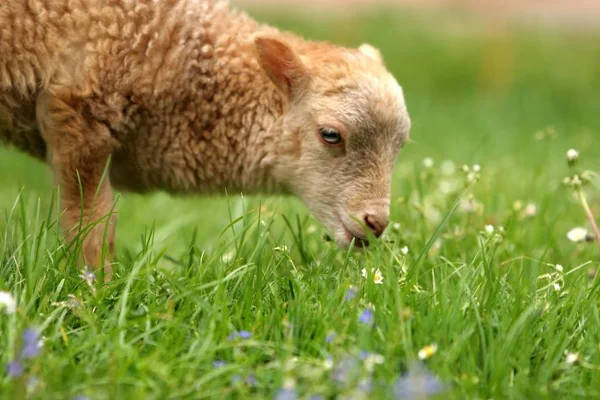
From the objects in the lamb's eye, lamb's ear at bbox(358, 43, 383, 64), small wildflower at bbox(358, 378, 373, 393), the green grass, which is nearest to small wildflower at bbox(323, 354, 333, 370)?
the green grass

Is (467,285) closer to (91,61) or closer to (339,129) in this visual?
(339,129)

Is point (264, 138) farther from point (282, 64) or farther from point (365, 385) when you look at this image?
point (365, 385)

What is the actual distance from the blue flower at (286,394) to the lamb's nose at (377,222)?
1477mm

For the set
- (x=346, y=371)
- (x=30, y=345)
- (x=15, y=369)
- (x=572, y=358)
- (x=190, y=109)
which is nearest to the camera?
(x=15, y=369)

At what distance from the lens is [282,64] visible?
3.96m

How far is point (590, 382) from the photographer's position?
8.98 feet

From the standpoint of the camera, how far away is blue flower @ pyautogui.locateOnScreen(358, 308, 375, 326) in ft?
8.97

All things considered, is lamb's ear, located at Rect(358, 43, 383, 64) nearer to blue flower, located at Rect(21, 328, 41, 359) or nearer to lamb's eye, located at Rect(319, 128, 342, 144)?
lamb's eye, located at Rect(319, 128, 342, 144)

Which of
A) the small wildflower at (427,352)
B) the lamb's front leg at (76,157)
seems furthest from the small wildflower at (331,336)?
the lamb's front leg at (76,157)

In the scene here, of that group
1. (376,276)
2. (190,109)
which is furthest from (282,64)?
(376,276)

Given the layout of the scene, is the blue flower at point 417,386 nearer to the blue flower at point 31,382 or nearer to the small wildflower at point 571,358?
the small wildflower at point 571,358

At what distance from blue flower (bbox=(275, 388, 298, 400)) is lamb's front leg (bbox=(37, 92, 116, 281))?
4.49 ft

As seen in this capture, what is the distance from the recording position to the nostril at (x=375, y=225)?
377 cm

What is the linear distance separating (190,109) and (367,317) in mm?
1530
